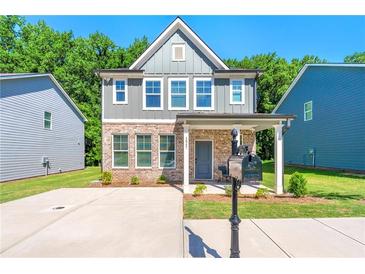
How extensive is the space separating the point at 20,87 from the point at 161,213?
537 inches

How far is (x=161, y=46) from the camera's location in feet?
45.7

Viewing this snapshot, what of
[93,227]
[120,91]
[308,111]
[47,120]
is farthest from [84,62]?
[93,227]

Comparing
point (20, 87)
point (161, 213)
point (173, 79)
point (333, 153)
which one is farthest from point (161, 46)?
point (333, 153)

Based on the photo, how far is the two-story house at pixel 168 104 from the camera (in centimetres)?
1362

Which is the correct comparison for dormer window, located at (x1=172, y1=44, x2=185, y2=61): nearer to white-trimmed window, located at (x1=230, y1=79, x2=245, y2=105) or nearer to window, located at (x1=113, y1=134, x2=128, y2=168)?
white-trimmed window, located at (x1=230, y1=79, x2=245, y2=105)

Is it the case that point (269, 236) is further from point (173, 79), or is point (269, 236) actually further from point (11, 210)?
point (173, 79)

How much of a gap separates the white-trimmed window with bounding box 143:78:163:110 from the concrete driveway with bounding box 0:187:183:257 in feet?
19.9

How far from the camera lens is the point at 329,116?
1903 centimetres

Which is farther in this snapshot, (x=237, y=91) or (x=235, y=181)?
(x=237, y=91)

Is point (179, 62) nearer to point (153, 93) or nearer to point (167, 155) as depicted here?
point (153, 93)

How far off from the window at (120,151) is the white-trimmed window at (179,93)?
11.1 ft

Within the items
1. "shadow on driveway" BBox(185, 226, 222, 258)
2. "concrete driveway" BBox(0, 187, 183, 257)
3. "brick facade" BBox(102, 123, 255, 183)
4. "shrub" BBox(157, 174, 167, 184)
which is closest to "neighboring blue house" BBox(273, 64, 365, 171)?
"brick facade" BBox(102, 123, 255, 183)

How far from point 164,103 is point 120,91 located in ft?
8.57

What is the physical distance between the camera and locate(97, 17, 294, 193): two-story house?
13.6 meters
